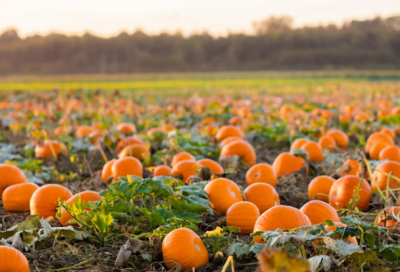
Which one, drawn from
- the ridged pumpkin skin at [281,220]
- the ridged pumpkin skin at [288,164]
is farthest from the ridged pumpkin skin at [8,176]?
the ridged pumpkin skin at [288,164]

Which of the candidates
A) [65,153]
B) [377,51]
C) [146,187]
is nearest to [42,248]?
[146,187]

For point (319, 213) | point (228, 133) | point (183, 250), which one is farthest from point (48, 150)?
point (319, 213)

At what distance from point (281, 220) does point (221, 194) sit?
759mm

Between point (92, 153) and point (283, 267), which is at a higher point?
point (283, 267)

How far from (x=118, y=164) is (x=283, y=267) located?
2.76 m

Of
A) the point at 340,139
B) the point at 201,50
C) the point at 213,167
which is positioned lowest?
the point at 340,139

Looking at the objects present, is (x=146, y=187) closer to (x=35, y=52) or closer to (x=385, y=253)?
(x=385, y=253)

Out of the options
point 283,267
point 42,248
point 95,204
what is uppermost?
point 283,267

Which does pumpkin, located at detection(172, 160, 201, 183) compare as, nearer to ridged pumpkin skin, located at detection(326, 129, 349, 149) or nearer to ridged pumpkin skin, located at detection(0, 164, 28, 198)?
ridged pumpkin skin, located at detection(0, 164, 28, 198)

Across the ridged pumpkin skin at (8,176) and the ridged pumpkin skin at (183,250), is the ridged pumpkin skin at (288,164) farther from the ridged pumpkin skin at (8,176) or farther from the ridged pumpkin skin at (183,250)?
the ridged pumpkin skin at (8,176)

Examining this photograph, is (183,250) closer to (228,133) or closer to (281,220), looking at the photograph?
(281,220)

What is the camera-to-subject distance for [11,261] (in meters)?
1.84

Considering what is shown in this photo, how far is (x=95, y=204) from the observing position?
241 cm

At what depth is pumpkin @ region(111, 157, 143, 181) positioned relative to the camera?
136 inches
